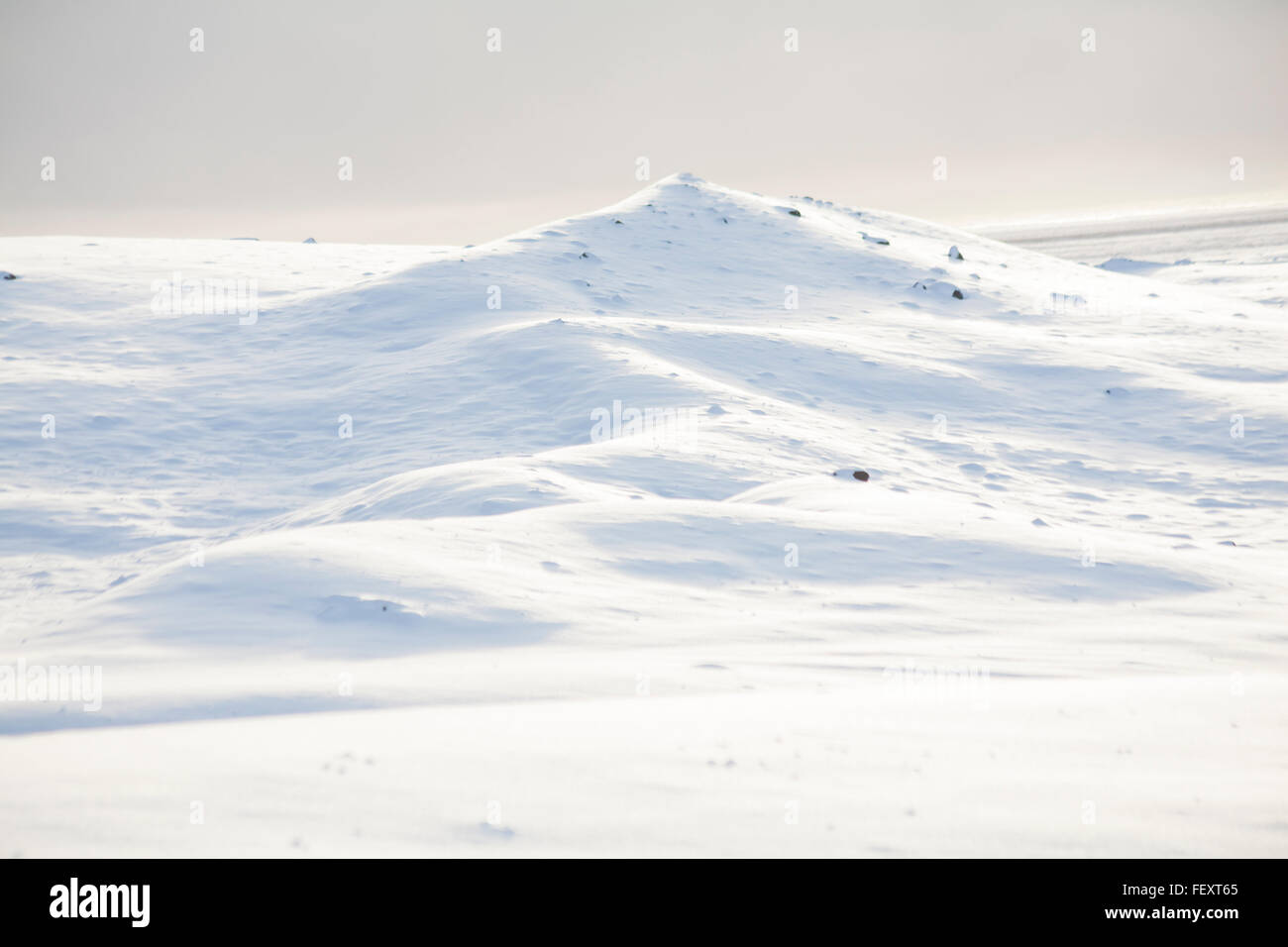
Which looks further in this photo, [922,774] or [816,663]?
[816,663]

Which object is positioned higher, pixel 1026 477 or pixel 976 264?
pixel 976 264

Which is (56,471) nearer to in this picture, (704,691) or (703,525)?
(703,525)

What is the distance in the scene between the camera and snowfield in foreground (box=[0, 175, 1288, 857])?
13.1 ft

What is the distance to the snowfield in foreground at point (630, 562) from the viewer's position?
4008 millimetres

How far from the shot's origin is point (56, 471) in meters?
12.0

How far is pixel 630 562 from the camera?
802 cm

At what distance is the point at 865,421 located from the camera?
14.1 m

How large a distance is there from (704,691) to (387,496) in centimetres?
521
